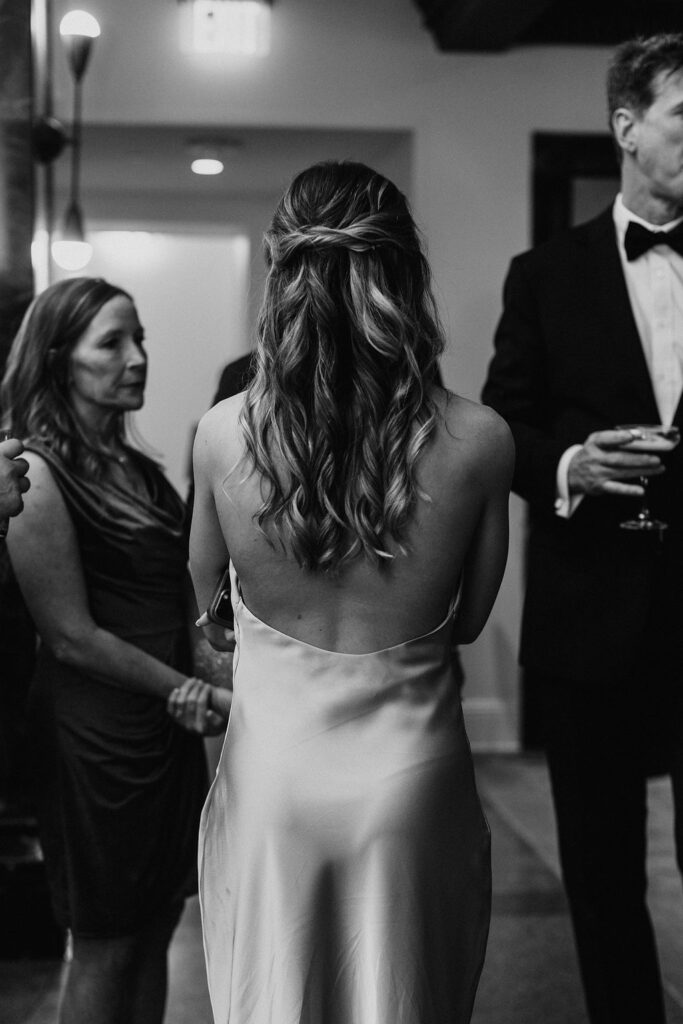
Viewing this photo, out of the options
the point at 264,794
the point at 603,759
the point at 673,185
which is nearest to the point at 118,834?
the point at 264,794

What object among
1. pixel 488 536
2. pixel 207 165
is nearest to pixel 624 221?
pixel 488 536

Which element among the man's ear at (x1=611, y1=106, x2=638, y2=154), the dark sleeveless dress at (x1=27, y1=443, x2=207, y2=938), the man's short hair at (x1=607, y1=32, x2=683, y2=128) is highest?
the man's short hair at (x1=607, y1=32, x2=683, y2=128)

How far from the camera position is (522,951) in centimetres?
346

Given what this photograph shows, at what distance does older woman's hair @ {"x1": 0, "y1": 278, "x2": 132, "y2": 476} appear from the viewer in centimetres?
228

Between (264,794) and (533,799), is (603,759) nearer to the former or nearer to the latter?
(264,794)

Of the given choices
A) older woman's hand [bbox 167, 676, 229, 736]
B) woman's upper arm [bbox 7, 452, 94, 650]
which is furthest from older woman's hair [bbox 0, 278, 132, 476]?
older woman's hand [bbox 167, 676, 229, 736]

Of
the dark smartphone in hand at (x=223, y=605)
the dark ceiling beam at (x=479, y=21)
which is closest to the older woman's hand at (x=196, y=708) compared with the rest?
the dark smartphone in hand at (x=223, y=605)

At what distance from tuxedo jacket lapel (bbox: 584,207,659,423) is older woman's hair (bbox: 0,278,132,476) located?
35.5 inches

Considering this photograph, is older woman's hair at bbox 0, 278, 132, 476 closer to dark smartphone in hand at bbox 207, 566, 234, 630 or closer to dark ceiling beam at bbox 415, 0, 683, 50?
dark smartphone in hand at bbox 207, 566, 234, 630

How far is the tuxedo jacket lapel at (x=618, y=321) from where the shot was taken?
2.41m

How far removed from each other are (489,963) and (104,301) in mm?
2001

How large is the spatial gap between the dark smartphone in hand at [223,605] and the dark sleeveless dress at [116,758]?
439mm

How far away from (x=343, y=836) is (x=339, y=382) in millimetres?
540

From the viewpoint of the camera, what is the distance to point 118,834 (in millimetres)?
2186
